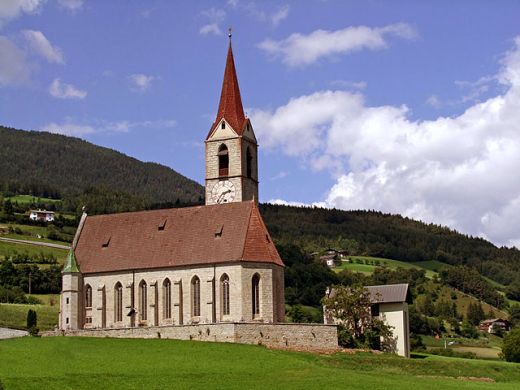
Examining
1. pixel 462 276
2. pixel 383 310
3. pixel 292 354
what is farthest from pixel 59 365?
pixel 462 276

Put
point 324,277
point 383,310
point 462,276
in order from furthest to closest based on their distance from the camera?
point 462,276 → point 324,277 → point 383,310

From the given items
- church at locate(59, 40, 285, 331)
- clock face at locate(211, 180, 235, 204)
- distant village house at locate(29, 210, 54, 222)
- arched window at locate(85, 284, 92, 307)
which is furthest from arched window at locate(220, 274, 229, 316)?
distant village house at locate(29, 210, 54, 222)

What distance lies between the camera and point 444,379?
6238 cm

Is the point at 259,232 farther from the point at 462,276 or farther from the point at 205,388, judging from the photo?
the point at 462,276

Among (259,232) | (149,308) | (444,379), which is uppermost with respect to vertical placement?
(259,232)

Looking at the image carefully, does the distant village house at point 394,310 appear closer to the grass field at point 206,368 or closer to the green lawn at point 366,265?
the grass field at point 206,368

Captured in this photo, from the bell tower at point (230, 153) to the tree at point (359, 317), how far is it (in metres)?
12.8

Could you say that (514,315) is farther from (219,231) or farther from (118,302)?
(118,302)

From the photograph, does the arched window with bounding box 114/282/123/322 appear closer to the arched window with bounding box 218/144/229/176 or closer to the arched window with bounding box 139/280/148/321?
the arched window with bounding box 139/280/148/321

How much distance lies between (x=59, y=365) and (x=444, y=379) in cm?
2562

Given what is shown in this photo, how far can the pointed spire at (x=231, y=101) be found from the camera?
86.4 metres

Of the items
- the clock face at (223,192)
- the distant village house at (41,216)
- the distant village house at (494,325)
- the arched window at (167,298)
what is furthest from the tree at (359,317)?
the distant village house at (41,216)

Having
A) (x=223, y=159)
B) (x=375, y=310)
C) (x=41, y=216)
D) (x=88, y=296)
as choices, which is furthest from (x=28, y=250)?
(x=375, y=310)

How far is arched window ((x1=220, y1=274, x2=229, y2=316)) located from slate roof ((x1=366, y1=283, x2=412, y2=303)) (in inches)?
577
